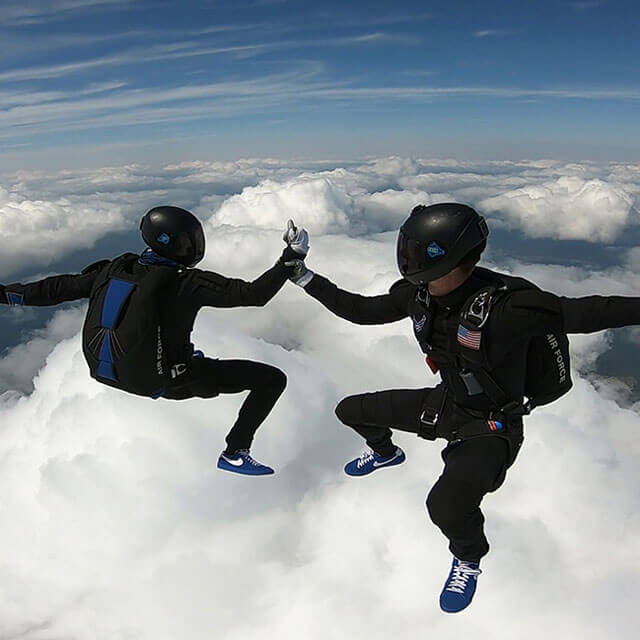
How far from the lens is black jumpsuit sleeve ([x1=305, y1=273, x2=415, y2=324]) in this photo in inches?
175

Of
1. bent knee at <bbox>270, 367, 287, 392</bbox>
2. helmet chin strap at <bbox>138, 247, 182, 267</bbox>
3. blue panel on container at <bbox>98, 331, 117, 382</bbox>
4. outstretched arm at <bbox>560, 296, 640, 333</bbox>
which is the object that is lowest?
bent knee at <bbox>270, 367, 287, 392</bbox>

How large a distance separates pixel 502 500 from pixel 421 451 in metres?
21.2

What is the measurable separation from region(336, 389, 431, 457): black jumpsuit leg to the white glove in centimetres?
164

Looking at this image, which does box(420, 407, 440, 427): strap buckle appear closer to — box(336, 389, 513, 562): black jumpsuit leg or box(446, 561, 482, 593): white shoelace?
box(336, 389, 513, 562): black jumpsuit leg

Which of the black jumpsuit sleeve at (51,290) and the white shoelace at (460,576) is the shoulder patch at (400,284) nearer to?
the white shoelace at (460,576)

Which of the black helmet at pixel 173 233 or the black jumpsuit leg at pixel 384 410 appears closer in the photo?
the black helmet at pixel 173 233

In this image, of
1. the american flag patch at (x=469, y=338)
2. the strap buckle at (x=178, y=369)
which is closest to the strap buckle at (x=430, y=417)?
the american flag patch at (x=469, y=338)

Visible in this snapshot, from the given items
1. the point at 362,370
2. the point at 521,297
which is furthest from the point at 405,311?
the point at 362,370

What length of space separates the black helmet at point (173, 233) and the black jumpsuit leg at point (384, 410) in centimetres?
225

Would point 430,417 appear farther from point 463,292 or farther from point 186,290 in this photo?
point 186,290

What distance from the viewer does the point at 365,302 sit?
4570 millimetres

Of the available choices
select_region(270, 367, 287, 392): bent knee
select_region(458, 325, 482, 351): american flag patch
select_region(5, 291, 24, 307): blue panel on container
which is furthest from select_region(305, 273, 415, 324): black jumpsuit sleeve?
select_region(5, 291, 24, 307): blue panel on container

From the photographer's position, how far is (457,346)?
12.7 ft

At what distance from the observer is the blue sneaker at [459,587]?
409 centimetres
